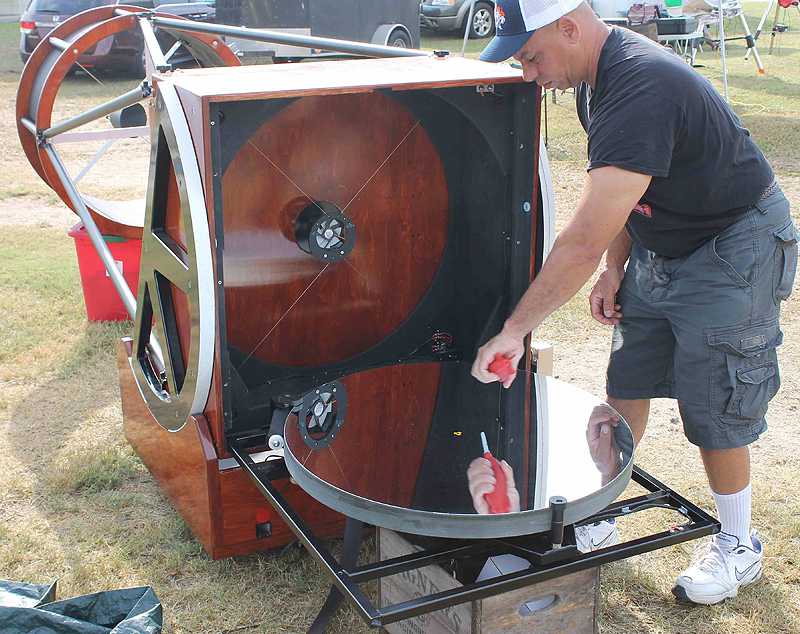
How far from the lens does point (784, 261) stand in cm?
206

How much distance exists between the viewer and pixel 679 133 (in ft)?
6.03

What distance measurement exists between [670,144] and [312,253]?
101 cm

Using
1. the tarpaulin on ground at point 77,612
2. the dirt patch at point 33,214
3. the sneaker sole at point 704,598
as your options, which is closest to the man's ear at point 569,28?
the sneaker sole at point 704,598

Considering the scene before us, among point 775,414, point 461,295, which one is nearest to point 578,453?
point 461,295

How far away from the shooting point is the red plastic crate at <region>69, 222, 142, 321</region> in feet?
12.7

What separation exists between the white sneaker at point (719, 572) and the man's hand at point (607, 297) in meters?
0.66

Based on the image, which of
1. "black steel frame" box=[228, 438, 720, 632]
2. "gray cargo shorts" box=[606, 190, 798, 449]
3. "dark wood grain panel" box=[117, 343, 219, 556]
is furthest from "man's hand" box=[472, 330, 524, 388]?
"dark wood grain panel" box=[117, 343, 219, 556]

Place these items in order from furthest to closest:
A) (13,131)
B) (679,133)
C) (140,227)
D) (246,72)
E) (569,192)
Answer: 1. (13,131)
2. (569,192)
3. (140,227)
4. (246,72)
5. (679,133)

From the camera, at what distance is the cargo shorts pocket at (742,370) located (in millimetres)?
2018

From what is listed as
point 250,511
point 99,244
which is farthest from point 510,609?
point 99,244

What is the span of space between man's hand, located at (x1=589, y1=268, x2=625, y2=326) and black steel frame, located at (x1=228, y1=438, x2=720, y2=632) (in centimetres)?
53

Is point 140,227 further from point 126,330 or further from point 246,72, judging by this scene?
point 246,72

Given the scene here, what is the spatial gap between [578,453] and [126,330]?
276 centimetres

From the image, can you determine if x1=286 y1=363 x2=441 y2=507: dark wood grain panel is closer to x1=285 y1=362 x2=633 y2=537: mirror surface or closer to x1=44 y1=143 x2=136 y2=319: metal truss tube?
x1=285 y1=362 x2=633 y2=537: mirror surface
